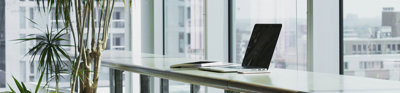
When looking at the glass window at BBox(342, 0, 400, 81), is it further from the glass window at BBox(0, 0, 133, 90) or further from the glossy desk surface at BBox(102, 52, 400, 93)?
the glass window at BBox(0, 0, 133, 90)

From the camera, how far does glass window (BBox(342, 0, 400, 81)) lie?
2672mm

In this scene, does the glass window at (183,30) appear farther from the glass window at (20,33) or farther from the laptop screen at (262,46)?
the laptop screen at (262,46)

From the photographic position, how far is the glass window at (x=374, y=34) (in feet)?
8.77

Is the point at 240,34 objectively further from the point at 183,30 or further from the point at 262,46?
the point at 262,46

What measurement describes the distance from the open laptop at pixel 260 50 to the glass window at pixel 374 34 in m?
0.86

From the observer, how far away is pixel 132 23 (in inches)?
226

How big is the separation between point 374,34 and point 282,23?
2.82 feet

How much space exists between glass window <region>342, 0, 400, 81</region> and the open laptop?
86 cm

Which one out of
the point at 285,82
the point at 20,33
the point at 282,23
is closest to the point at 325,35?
the point at 282,23

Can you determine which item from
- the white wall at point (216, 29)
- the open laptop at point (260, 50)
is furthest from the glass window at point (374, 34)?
the white wall at point (216, 29)

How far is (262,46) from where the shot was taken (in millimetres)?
2148

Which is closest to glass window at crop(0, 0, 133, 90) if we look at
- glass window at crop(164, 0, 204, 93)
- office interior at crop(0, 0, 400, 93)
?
office interior at crop(0, 0, 400, 93)

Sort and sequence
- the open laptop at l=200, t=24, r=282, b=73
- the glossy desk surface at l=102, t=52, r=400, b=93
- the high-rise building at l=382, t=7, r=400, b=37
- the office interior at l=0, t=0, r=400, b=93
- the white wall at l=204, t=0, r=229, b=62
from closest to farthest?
1. the glossy desk surface at l=102, t=52, r=400, b=93
2. the open laptop at l=200, t=24, r=282, b=73
3. the high-rise building at l=382, t=7, r=400, b=37
4. the office interior at l=0, t=0, r=400, b=93
5. the white wall at l=204, t=0, r=229, b=62

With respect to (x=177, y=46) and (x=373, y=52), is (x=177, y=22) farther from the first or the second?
(x=373, y=52)
